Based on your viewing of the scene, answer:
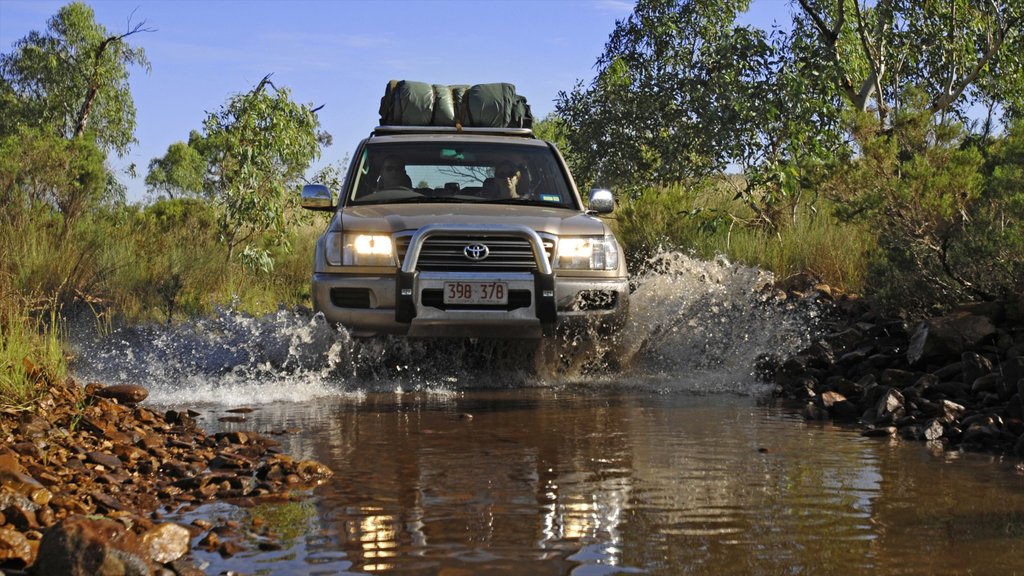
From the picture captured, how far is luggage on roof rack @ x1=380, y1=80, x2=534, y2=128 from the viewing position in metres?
11.8

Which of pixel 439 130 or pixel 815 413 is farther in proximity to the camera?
pixel 439 130

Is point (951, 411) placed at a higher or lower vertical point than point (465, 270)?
lower

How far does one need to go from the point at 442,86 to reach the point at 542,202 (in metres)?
2.86

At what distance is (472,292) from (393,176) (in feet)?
6.62

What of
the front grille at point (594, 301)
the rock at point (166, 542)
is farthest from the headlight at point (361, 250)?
the rock at point (166, 542)

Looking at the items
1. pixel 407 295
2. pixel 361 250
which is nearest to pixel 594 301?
pixel 407 295

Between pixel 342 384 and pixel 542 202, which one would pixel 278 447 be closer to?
pixel 342 384

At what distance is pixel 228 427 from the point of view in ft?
22.5

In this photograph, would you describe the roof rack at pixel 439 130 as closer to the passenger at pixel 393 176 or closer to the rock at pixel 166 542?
the passenger at pixel 393 176

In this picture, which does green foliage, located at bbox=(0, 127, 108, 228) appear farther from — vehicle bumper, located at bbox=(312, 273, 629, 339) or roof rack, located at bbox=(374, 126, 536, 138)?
vehicle bumper, located at bbox=(312, 273, 629, 339)

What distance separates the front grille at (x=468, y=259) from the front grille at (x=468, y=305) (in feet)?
0.58

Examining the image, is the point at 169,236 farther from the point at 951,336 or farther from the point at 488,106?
the point at 951,336

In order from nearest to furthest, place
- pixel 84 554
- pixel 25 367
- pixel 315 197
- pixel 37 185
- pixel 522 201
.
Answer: pixel 84 554 → pixel 25 367 → pixel 315 197 → pixel 522 201 → pixel 37 185

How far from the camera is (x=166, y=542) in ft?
12.4
